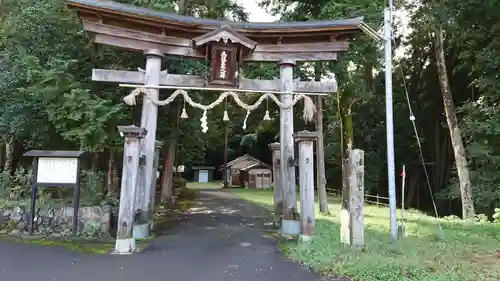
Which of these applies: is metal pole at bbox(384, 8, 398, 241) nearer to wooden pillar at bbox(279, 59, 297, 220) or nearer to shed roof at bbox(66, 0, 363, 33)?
shed roof at bbox(66, 0, 363, 33)

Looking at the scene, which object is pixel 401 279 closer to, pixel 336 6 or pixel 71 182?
pixel 71 182

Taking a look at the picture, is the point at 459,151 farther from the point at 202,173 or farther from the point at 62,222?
the point at 202,173

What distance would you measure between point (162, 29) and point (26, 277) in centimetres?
586

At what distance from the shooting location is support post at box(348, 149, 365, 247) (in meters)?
6.88

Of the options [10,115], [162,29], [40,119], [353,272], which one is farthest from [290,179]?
[10,115]

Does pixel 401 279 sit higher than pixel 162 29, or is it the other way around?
pixel 162 29

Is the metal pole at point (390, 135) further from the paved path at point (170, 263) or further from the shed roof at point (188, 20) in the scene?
the paved path at point (170, 263)

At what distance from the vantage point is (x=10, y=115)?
38.5 feet

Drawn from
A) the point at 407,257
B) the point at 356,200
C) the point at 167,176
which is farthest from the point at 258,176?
the point at 407,257

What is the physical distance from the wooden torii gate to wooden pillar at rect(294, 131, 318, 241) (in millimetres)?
955

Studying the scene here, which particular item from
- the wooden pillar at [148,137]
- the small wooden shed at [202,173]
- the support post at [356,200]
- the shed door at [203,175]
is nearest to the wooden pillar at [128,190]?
the wooden pillar at [148,137]

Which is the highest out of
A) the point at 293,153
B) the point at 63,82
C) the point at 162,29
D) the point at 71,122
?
the point at 162,29

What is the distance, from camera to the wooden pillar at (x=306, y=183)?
7902 millimetres

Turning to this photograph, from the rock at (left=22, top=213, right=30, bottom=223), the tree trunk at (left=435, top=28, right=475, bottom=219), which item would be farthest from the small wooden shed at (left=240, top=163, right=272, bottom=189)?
the rock at (left=22, top=213, right=30, bottom=223)
